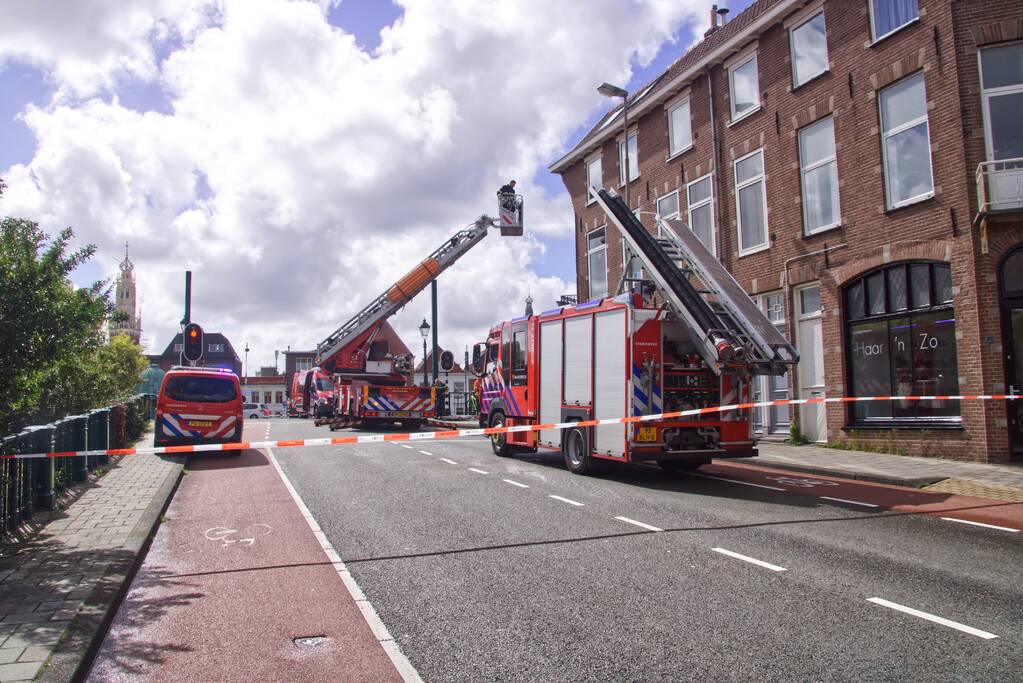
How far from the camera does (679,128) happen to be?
21641 millimetres

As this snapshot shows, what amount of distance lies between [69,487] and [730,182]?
1626 cm

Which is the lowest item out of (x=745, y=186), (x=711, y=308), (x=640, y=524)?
(x=640, y=524)

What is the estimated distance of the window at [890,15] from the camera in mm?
14336

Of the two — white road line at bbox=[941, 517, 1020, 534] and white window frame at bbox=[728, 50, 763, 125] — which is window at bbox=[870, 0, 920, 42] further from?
white road line at bbox=[941, 517, 1020, 534]

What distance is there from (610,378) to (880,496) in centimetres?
408

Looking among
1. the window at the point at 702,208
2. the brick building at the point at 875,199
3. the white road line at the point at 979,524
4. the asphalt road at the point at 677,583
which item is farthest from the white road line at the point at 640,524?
the window at the point at 702,208

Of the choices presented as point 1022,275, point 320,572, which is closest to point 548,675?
point 320,572

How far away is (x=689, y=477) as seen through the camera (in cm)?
1199

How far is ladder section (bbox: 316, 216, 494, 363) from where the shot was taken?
84.4 feet

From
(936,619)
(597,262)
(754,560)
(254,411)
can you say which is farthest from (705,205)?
(254,411)

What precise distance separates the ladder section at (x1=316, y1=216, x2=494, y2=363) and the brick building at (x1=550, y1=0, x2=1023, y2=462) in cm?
716

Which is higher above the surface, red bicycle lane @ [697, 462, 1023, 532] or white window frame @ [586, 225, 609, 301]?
white window frame @ [586, 225, 609, 301]

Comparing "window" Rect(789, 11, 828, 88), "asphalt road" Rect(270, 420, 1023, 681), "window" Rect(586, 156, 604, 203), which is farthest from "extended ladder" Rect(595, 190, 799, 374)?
"window" Rect(586, 156, 604, 203)

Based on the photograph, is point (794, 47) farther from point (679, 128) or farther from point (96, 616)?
point (96, 616)
